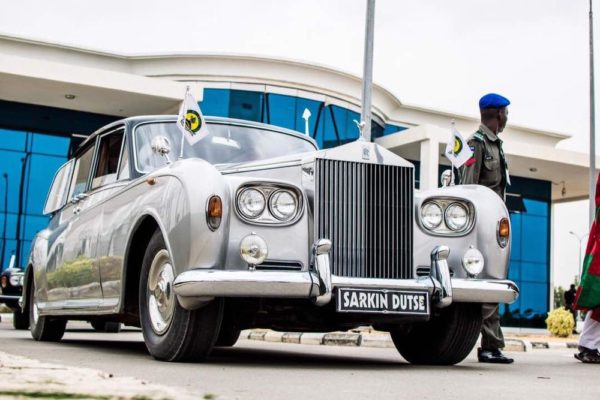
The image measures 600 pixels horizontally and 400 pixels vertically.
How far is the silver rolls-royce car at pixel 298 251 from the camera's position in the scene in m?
5.88

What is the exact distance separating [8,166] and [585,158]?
23887 mm

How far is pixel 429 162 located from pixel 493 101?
27.6m

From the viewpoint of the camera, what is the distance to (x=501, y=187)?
27.0 ft

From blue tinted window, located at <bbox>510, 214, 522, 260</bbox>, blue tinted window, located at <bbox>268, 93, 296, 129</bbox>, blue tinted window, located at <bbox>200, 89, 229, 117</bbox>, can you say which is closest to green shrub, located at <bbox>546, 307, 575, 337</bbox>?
blue tinted window, located at <bbox>268, 93, 296, 129</bbox>

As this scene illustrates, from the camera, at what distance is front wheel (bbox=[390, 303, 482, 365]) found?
6.79m

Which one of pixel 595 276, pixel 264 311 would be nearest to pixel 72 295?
pixel 264 311

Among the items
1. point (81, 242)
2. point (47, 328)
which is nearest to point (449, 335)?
point (81, 242)

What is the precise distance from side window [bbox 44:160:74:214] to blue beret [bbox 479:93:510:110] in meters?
4.15

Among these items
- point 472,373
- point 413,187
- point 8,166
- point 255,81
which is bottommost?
point 472,373

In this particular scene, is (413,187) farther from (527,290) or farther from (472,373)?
(527,290)

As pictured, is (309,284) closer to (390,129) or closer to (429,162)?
(429,162)

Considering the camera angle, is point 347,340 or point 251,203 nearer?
point 251,203

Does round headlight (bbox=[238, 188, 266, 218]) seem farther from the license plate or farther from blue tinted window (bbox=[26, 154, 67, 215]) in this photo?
blue tinted window (bbox=[26, 154, 67, 215])

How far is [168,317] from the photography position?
242 inches
